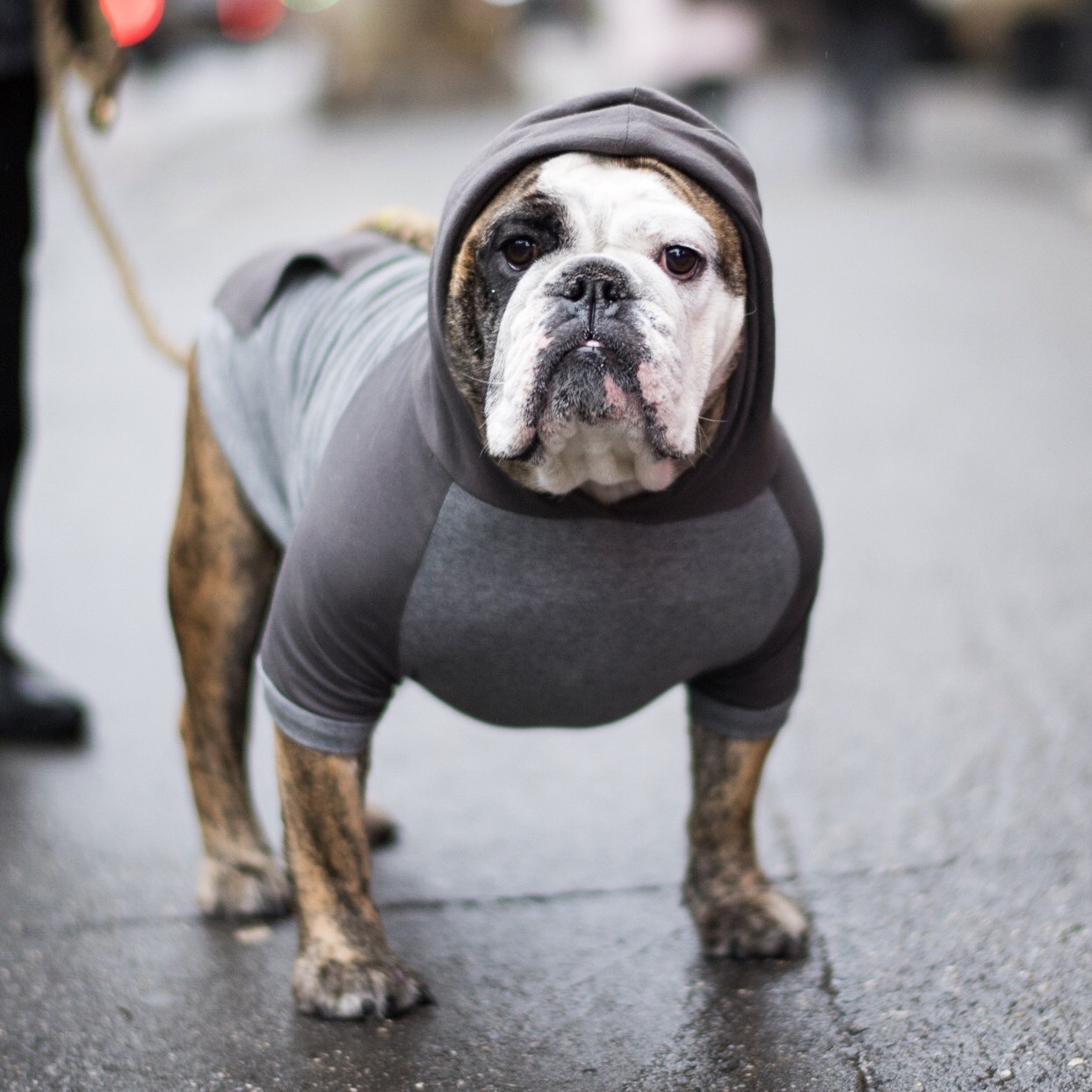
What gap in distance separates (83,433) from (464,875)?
414 cm

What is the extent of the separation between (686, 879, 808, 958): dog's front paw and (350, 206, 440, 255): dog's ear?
138 cm

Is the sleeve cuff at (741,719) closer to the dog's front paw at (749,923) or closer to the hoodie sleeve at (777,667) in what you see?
the hoodie sleeve at (777,667)

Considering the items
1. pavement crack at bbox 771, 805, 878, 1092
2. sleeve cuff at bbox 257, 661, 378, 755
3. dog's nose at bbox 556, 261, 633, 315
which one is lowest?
pavement crack at bbox 771, 805, 878, 1092

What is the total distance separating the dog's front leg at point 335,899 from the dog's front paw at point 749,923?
549 millimetres

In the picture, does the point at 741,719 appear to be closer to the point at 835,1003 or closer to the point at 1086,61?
the point at 835,1003

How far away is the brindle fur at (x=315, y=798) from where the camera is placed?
2.76 metres

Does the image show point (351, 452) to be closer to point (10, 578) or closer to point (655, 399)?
point (655, 399)

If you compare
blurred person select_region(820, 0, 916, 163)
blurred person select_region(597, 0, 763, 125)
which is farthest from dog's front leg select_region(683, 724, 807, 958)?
blurred person select_region(820, 0, 916, 163)

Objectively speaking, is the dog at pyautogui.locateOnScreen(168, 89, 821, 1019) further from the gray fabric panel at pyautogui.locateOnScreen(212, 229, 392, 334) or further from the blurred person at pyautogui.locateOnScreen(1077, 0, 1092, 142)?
the blurred person at pyautogui.locateOnScreen(1077, 0, 1092, 142)

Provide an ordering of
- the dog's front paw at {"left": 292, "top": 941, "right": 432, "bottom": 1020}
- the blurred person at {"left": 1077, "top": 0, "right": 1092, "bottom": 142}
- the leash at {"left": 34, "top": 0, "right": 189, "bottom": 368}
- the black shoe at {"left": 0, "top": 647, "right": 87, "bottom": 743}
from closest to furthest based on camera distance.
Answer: the dog's front paw at {"left": 292, "top": 941, "right": 432, "bottom": 1020} < the leash at {"left": 34, "top": 0, "right": 189, "bottom": 368} < the black shoe at {"left": 0, "top": 647, "right": 87, "bottom": 743} < the blurred person at {"left": 1077, "top": 0, "right": 1092, "bottom": 142}

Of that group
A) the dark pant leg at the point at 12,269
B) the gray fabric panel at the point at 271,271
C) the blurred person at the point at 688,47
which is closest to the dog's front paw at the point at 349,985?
the gray fabric panel at the point at 271,271

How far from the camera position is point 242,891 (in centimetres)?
322

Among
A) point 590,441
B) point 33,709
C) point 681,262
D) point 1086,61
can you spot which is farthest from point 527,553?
point 1086,61

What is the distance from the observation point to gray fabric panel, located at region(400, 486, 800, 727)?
257 centimetres
